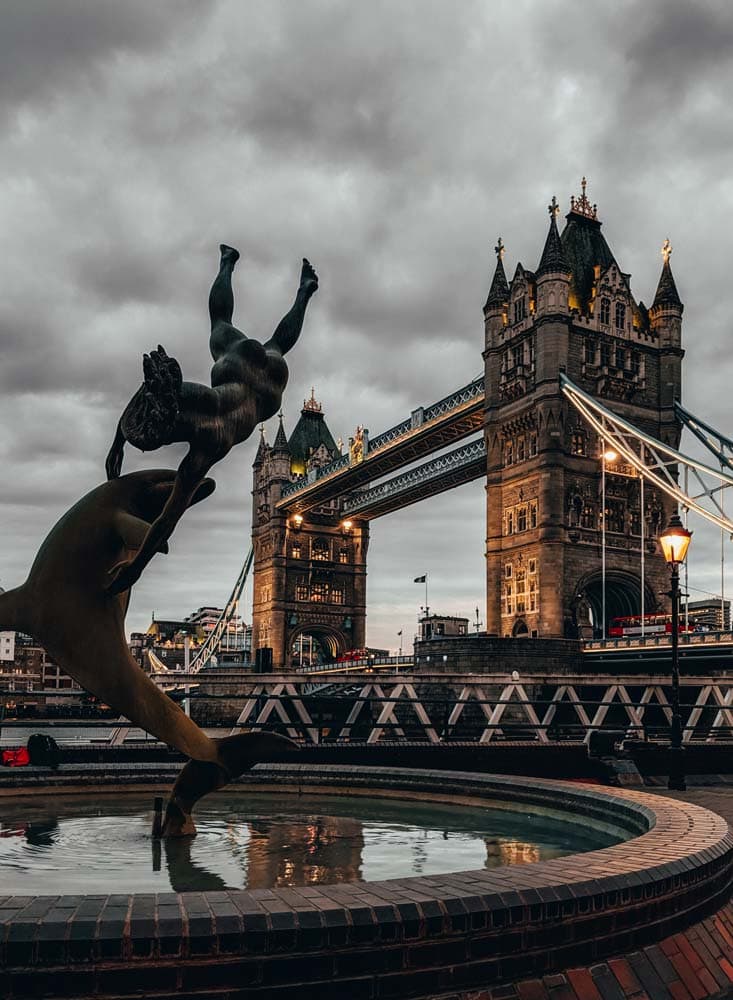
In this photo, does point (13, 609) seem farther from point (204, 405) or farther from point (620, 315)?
point (620, 315)

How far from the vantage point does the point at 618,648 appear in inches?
1821

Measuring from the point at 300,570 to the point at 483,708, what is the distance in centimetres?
7899

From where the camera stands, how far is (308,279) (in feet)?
25.1

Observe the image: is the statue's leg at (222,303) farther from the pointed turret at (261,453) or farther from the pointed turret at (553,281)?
the pointed turret at (261,453)

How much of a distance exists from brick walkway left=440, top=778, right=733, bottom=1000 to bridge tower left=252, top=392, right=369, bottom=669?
90.4m

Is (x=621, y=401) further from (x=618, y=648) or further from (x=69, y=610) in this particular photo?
(x=69, y=610)

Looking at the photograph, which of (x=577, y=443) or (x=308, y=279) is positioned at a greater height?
(x=577, y=443)

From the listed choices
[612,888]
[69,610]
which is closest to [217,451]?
[69,610]

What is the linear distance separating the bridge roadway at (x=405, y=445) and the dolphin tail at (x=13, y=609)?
5507 centimetres

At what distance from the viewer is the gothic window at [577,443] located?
178ft

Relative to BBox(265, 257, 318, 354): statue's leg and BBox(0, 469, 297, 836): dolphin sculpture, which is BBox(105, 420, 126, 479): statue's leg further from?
BBox(265, 257, 318, 354): statue's leg

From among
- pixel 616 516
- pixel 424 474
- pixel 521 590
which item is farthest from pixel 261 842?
pixel 424 474

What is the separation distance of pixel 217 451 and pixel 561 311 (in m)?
51.7

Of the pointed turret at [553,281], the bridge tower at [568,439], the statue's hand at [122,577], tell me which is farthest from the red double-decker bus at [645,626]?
the statue's hand at [122,577]
